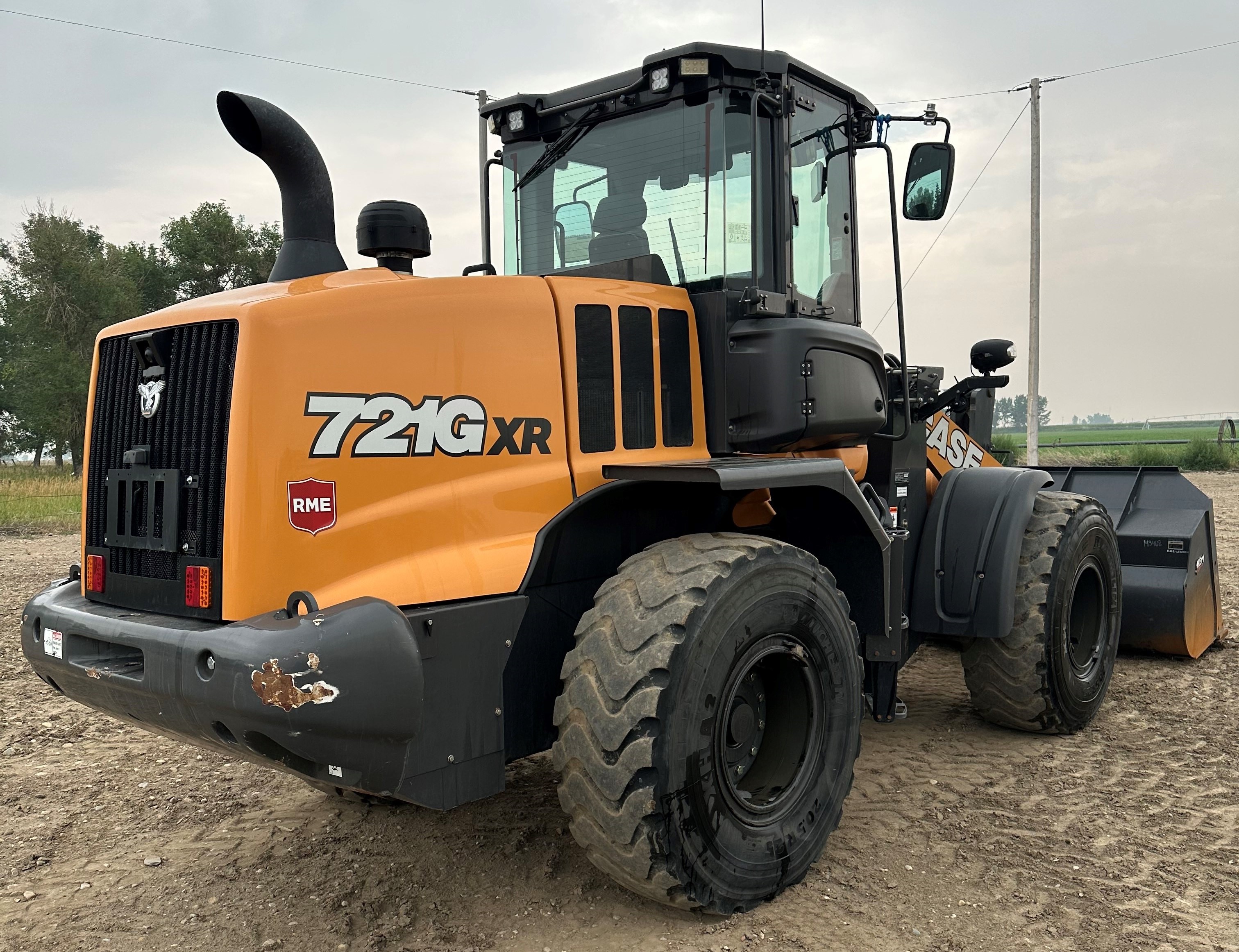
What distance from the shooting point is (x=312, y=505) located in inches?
114

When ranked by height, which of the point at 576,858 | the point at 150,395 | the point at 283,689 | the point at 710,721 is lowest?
the point at 576,858

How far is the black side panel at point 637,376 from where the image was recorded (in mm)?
3658

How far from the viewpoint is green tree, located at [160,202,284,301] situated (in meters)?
34.8

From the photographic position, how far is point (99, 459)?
11.4ft

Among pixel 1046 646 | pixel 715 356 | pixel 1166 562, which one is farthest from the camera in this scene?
pixel 1166 562

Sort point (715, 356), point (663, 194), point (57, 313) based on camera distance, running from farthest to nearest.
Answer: point (57, 313), point (663, 194), point (715, 356)

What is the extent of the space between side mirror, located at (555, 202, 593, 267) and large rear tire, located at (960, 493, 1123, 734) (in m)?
2.63

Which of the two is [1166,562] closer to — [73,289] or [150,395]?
[150,395]

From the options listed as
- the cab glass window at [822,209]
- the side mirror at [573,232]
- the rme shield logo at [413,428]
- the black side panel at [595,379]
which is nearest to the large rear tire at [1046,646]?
the cab glass window at [822,209]

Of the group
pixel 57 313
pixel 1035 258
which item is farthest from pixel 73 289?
pixel 1035 258

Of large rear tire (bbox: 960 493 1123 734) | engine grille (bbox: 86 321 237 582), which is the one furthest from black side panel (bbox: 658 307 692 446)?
large rear tire (bbox: 960 493 1123 734)

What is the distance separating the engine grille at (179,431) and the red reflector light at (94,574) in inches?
2.0

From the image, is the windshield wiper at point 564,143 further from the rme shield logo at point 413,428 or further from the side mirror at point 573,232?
the rme shield logo at point 413,428

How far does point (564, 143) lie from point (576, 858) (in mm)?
2928
